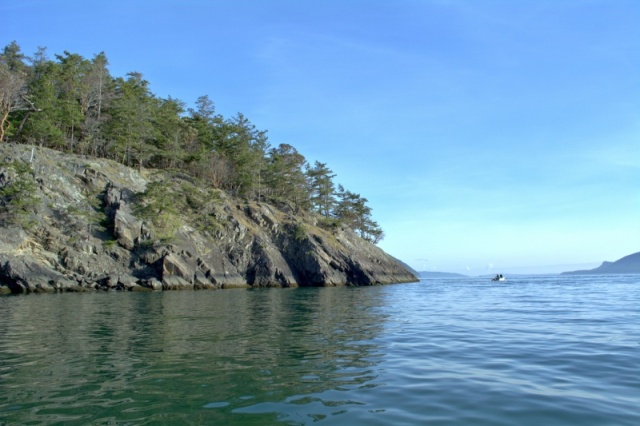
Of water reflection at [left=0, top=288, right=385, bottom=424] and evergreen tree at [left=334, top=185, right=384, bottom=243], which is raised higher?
evergreen tree at [left=334, top=185, right=384, bottom=243]

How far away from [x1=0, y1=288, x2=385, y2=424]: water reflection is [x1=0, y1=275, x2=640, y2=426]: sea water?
0.04 metres

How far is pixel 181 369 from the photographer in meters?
10.1

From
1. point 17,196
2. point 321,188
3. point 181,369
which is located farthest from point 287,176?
point 181,369

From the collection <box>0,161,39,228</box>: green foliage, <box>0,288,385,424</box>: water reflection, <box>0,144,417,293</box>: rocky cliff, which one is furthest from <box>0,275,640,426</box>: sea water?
<box>0,161,39,228</box>: green foliage

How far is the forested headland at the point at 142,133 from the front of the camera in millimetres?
57406

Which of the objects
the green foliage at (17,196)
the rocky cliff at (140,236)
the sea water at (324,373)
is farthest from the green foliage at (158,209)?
the sea water at (324,373)

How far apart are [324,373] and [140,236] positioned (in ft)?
158

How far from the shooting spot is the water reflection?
7152 millimetres

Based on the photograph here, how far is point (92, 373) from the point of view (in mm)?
9703

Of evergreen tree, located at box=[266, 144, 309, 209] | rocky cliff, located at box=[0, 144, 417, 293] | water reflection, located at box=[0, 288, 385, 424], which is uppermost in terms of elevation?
evergreen tree, located at box=[266, 144, 309, 209]

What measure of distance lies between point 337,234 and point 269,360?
217ft

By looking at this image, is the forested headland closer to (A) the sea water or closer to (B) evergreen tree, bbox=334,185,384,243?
(B) evergreen tree, bbox=334,185,384,243

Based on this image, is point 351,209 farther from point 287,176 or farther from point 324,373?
point 324,373

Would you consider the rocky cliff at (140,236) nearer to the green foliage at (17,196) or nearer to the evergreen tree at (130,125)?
the green foliage at (17,196)
